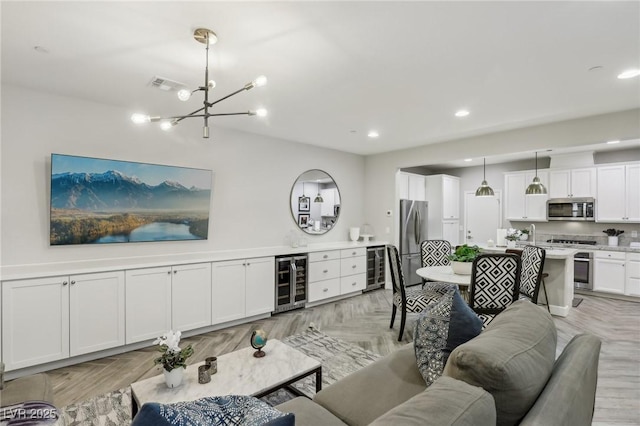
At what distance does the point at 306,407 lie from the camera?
1649 millimetres

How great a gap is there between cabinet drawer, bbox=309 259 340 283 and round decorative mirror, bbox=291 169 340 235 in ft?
2.44

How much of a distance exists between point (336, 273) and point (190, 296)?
7.92 feet

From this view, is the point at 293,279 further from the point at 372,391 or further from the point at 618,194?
the point at 618,194

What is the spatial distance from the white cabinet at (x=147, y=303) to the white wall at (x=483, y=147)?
4117mm

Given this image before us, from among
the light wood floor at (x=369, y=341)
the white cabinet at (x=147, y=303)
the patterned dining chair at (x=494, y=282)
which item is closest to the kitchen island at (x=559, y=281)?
the light wood floor at (x=369, y=341)

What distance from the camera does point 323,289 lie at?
518cm

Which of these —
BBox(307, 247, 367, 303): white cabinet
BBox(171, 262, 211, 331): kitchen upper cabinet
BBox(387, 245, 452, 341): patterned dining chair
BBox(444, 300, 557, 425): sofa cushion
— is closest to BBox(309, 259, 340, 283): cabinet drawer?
BBox(307, 247, 367, 303): white cabinet

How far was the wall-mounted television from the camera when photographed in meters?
3.28

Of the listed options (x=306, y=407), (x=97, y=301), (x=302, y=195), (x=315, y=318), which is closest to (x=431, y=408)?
(x=306, y=407)

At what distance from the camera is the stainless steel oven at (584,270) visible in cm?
584

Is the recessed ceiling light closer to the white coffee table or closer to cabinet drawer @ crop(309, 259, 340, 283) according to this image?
the white coffee table

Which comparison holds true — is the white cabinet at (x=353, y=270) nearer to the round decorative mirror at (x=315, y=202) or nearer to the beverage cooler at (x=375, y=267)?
the beverage cooler at (x=375, y=267)

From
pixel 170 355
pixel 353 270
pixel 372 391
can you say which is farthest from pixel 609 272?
pixel 170 355

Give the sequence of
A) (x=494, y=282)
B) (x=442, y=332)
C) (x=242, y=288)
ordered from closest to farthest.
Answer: (x=442, y=332), (x=494, y=282), (x=242, y=288)
